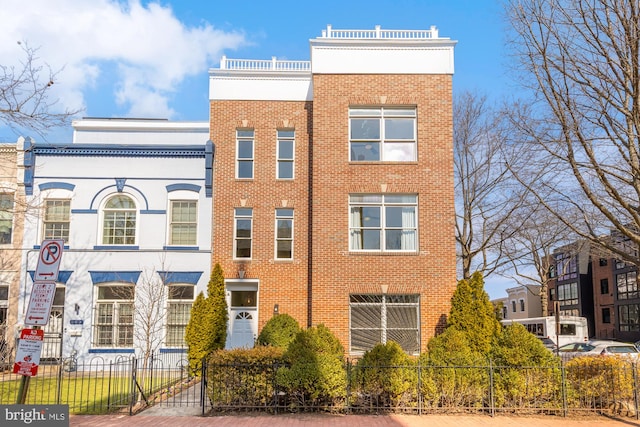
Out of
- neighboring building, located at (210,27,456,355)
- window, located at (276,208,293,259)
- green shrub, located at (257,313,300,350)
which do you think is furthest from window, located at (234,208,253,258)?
green shrub, located at (257,313,300,350)

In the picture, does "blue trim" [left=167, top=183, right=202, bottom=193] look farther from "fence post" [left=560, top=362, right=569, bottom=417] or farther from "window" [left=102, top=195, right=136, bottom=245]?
"fence post" [left=560, top=362, right=569, bottom=417]

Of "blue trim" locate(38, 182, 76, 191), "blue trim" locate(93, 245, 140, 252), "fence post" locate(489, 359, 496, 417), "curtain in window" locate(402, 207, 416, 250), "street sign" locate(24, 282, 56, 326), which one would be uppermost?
"blue trim" locate(38, 182, 76, 191)

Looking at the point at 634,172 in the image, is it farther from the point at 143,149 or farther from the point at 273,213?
the point at 143,149

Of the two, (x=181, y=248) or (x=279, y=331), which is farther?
(x=181, y=248)

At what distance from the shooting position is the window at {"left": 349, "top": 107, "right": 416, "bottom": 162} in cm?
1966

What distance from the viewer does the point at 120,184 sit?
69.5ft

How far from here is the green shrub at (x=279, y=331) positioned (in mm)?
18281

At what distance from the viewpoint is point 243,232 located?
2111 cm

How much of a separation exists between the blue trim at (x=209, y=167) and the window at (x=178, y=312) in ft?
11.5

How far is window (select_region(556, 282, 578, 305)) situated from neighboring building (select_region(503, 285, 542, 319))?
2.28 metres

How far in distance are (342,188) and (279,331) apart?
200 inches

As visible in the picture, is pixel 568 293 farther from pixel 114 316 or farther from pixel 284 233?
pixel 114 316

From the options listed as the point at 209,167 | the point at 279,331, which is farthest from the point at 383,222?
the point at 209,167

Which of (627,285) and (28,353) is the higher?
(627,285)
